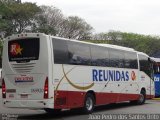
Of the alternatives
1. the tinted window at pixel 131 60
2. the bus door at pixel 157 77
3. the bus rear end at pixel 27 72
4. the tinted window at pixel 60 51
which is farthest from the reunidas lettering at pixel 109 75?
the bus door at pixel 157 77

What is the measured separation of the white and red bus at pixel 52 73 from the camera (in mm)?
16625

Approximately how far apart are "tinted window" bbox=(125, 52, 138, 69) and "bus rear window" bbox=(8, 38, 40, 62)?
7511 mm

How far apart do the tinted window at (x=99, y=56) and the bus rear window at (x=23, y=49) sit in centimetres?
353

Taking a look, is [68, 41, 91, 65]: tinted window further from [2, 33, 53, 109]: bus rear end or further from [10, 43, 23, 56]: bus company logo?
[10, 43, 23, 56]: bus company logo

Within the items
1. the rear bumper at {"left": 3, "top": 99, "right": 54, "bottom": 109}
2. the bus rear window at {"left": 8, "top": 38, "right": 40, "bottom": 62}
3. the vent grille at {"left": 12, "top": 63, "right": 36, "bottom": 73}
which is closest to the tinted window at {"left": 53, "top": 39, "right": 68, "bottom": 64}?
the bus rear window at {"left": 8, "top": 38, "right": 40, "bottom": 62}

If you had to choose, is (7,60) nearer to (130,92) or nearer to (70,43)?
(70,43)

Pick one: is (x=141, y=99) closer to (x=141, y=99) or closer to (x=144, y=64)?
(x=141, y=99)

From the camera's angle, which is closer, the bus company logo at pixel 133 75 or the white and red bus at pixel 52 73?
the white and red bus at pixel 52 73

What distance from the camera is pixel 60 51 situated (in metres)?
17.3

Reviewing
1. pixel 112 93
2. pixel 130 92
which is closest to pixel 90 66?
pixel 112 93

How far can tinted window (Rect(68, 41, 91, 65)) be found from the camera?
1806cm

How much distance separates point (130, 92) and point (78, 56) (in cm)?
628

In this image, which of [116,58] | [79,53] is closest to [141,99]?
[116,58]

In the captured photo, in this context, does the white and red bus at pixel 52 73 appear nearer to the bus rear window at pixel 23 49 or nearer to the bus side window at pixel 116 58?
the bus rear window at pixel 23 49
